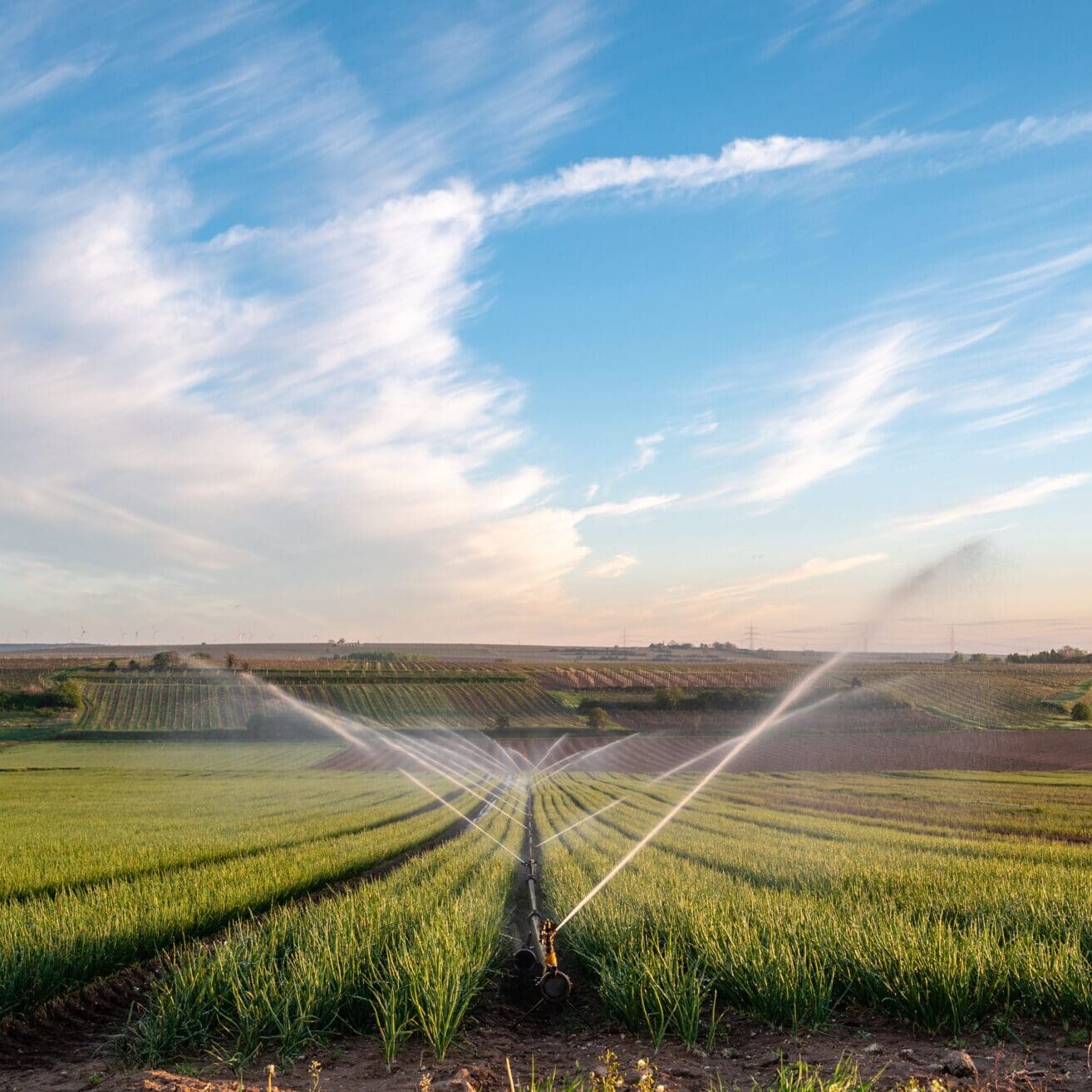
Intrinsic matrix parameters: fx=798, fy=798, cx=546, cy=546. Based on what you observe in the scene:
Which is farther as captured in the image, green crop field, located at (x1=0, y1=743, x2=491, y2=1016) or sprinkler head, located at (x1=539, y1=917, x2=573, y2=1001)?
green crop field, located at (x1=0, y1=743, x2=491, y2=1016)

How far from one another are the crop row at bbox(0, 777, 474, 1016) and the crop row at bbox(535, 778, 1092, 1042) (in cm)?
504

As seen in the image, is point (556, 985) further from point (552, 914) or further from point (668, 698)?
point (668, 698)

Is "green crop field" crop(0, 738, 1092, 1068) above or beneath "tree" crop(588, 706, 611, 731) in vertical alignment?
above

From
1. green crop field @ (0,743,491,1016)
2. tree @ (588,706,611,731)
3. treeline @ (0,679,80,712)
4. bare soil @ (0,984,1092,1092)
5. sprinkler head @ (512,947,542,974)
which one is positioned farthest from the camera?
treeline @ (0,679,80,712)

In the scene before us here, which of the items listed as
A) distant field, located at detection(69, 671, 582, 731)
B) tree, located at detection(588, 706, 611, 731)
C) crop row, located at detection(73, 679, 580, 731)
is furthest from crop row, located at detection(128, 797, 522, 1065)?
crop row, located at detection(73, 679, 580, 731)

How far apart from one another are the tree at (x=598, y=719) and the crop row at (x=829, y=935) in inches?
3249

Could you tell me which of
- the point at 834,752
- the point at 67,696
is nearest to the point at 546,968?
the point at 834,752

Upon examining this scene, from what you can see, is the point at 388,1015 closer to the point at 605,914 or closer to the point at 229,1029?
the point at 229,1029

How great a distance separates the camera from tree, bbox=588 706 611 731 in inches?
3921

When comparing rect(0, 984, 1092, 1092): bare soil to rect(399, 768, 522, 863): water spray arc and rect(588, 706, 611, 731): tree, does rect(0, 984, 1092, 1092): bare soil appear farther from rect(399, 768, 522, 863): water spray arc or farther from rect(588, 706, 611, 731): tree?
rect(588, 706, 611, 731): tree

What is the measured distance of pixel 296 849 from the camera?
66.4 ft

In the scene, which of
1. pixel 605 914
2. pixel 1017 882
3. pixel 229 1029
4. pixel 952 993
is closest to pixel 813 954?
pixel 952 993

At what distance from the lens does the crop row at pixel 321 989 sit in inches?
262

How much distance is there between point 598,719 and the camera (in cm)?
10038
